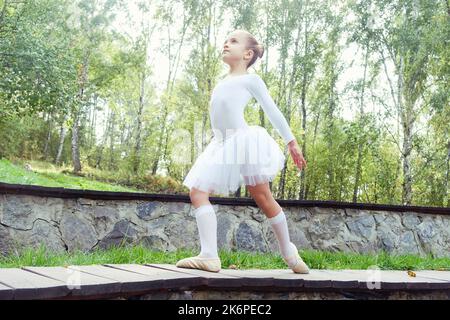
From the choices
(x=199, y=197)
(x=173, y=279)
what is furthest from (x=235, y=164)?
(x=173, y=279)

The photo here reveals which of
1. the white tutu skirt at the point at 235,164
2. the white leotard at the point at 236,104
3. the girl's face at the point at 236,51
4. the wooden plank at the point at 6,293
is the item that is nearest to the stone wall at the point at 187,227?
the white tutu skirt at the point at 235,164

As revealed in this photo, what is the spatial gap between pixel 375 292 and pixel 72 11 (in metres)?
22.1

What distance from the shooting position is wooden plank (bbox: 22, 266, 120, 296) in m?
2.36

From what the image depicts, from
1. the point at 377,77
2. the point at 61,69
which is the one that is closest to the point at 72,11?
the point at 61,69

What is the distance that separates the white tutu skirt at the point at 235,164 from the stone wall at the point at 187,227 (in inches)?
82.5

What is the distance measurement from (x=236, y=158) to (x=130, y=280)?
1.12m

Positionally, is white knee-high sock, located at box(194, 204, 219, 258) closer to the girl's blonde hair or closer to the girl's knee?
the girl's knee

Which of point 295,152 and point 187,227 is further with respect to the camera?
point 187,227

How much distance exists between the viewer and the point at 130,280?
259 centimetres

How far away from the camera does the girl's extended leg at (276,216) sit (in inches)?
136

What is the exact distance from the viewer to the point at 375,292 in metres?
3.28

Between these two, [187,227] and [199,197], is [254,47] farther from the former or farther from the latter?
[187,227]
